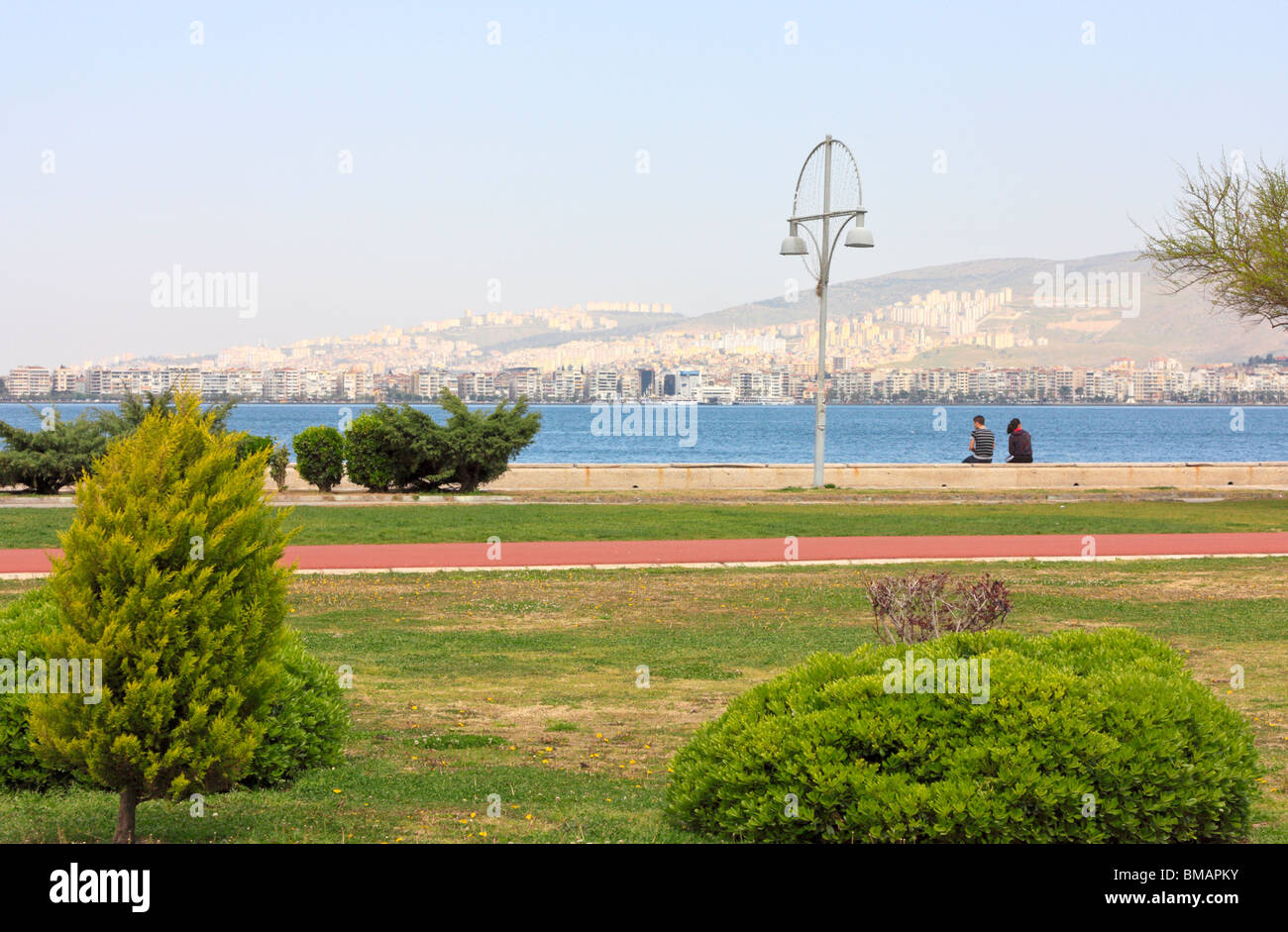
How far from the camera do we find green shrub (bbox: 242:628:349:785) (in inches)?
274

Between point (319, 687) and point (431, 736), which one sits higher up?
point (319, 687)

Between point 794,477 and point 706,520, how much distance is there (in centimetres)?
968

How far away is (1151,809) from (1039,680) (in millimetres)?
695

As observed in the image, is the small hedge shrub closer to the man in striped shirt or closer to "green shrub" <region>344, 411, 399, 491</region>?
"green shrub" <region>344, 411, 399, 491</region>

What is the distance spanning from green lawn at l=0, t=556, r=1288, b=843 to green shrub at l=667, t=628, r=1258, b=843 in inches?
19.8

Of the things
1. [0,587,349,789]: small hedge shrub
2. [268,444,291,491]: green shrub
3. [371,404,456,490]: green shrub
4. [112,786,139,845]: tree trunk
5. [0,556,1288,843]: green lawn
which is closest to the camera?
[112,786,139,845]: tree trunk

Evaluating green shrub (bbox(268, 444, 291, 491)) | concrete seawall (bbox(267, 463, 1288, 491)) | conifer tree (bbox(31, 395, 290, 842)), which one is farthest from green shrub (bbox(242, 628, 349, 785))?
concrete seawall (bbox(267, 463, 1288, 491))

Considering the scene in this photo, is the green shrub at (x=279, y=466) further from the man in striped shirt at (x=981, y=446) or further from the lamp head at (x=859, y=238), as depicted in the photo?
the man in striped shirt at (x=981, y=446)

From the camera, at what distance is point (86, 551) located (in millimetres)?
5125

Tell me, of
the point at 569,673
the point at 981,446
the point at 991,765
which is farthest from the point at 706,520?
the point at 991,765

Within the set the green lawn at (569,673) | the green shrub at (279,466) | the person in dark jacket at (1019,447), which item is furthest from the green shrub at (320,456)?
the person in dark jacket at (1019,447)

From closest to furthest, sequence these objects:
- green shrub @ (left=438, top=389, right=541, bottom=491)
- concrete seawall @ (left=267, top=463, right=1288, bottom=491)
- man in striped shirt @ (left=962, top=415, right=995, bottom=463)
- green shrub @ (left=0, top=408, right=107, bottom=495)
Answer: green shrub @ (left=0, top=408, right=107, bottom=495)
green shrub @ (left=438, top=389, right=541, bottom=491)
concrete seawall @ (left=267, top=463, right=1288, bottom=491)
man in striped shirt @ (left=962, top=415, right=995, bottom=463)
